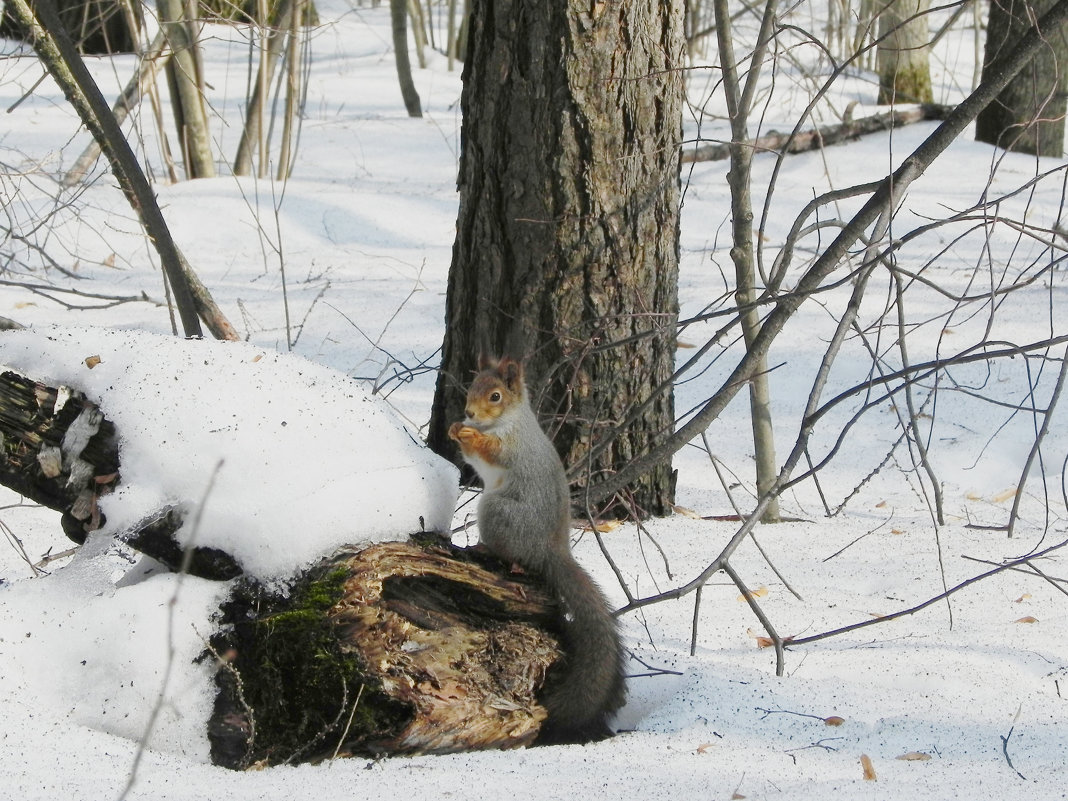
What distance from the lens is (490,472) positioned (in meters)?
3.02

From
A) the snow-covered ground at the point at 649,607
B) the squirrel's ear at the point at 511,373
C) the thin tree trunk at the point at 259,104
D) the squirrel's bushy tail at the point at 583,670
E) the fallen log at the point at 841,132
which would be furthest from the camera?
the fallen log at the point at 841,132

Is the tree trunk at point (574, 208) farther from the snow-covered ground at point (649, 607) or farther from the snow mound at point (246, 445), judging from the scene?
the snow mound at point (246, 445)

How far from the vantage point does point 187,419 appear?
2.37 metres

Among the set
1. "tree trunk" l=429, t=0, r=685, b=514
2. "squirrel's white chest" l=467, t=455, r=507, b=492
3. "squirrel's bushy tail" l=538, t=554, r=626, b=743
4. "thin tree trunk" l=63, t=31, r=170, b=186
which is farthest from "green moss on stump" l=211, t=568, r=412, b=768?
"thin tree trunk" l=63, t=31, r=170, b=186

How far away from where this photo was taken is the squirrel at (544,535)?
2506mm

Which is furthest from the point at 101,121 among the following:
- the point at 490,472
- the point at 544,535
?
the point at 544,535

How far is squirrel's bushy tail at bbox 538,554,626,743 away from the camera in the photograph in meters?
2.48

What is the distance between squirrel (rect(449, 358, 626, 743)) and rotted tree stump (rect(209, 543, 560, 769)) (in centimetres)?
10

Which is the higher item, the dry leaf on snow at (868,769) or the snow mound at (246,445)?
the snow mound at (246,445)

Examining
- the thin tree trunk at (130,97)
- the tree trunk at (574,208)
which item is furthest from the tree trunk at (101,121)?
the thin tree trunk at (130,97)

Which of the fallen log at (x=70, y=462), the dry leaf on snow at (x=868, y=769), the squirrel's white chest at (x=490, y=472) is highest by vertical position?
the fallen log at (x=70, y=462)

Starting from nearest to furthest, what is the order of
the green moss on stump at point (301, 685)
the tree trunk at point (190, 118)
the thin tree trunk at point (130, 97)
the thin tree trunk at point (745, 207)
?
1. the green moss on stump at point (301, 685)
2. the thin tree trunk at point (745, 207)
3. the thin tree trunk at point (130, 97)
4. the tree trunk at point (190, 118)

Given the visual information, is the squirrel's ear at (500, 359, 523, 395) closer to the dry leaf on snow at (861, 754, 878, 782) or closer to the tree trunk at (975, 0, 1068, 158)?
the dry leaf on snow at (861, 754, 878, 782)

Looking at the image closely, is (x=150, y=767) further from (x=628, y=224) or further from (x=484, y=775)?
(x=628, y=224)
